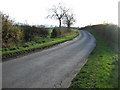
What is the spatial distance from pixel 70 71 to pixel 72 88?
8.29 feet

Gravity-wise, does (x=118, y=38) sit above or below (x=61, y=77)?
Result: above

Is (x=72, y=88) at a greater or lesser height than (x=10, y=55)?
lesser

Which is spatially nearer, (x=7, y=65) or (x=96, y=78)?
(x=96, y=78)

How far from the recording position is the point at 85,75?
7.82 meters

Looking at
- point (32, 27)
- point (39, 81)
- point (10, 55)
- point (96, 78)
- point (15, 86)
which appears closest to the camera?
point (15, 86)

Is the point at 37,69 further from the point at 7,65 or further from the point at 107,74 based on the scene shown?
the point at 107,74

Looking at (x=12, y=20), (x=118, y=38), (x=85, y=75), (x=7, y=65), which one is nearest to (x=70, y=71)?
(x=85, y=75)

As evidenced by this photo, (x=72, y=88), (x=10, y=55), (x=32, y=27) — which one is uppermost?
(x=32, y=27)

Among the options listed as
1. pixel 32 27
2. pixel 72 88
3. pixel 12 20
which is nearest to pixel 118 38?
pixel 32 27

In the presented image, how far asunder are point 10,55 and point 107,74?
7308mm

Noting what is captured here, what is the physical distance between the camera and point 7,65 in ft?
29.6

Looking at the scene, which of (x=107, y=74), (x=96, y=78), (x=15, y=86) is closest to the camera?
(x=15, y=86)

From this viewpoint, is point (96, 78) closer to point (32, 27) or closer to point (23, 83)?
point (23, 83)

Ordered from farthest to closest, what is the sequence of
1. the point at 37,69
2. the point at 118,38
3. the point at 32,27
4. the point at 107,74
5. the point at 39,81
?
1. the point at 118,38
2. the point at 32,27
3. the point at 37,69
4. the point at 107,74
5. the point at 39,81
